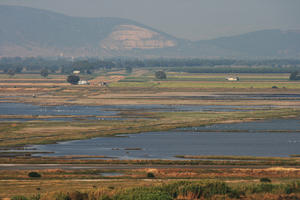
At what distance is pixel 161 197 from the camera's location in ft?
104

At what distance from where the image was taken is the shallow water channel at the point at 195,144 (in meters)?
68.1

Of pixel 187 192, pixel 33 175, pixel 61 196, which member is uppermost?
pixel 61 196

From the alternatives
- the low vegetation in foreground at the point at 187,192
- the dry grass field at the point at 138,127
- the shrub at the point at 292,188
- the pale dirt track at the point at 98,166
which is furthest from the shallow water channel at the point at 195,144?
the low vegetation in foreground at the point at 187,192

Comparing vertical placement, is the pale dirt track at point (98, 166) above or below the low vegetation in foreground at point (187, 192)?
below

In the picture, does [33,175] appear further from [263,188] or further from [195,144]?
[195,144]

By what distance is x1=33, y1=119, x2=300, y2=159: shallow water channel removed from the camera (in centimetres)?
6806

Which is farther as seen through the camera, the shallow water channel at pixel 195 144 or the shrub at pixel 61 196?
the shallow water channel at pixel 195 144

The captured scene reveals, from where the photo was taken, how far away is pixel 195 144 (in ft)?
247

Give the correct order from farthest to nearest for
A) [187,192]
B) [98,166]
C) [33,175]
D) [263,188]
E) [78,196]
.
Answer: [98,166], [33,175], [263,188], [187,192], [78,196]

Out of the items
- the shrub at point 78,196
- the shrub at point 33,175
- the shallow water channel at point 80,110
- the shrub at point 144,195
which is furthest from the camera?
the shallow water channel at point 80,110

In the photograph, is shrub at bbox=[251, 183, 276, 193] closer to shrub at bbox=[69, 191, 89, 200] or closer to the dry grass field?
the dry grass field

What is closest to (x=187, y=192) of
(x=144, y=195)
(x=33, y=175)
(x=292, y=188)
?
(x=144, y=195)

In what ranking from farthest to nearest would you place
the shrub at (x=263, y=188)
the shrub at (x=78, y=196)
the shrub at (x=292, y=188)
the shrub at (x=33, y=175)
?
1. the shrub at (x=33, y=175)
2. the shrub at (x=292, y=188)
3. the shrub at (x=263, y=188)
4. the shrub at (x=78, y=196)

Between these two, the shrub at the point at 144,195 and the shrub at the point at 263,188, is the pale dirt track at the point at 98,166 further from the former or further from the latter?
the shrub at the point at 144,195
